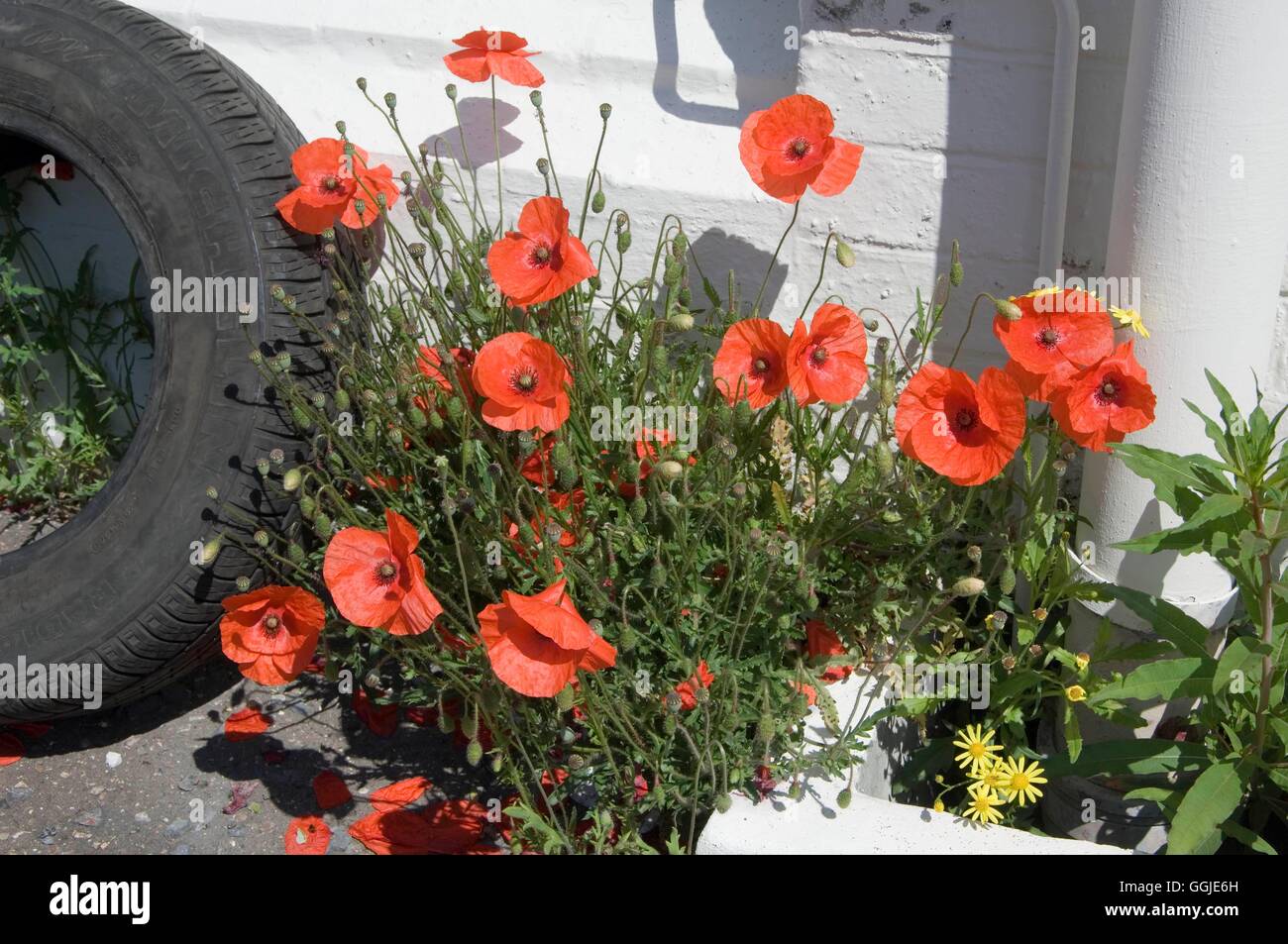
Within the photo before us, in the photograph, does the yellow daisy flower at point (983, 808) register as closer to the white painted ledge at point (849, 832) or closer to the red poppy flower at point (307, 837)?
the white painted ledge at point (849, 832)

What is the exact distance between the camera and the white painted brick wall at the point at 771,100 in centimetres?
243

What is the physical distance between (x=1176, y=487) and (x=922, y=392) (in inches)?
17.5

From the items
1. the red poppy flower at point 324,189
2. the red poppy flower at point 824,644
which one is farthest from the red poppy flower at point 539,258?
the red poppy flower at point 824,644

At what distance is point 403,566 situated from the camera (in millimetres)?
1929

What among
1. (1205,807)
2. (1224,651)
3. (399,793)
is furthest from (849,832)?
(399,793)

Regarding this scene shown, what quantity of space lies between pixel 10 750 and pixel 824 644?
171 cm

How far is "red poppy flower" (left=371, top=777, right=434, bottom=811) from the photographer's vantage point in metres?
2.48

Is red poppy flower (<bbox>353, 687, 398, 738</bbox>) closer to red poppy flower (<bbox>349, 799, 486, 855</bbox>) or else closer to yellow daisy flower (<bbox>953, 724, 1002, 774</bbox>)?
red poppy flower (<bbox>349, 799, 486, 855</bbox>)

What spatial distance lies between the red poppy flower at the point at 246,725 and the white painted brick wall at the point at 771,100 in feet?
4.03

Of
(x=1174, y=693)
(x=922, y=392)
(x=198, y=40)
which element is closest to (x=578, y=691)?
(x=922, y=392)

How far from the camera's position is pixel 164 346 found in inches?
105

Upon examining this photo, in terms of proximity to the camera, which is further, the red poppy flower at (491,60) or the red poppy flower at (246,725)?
the red poppy flower at (246,725)

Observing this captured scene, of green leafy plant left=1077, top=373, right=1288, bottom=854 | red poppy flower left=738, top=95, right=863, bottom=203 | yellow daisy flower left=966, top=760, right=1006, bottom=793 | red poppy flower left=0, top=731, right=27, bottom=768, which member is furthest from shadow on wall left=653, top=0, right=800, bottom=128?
red poppy flower left=0, top=731, right=27, bottom=768

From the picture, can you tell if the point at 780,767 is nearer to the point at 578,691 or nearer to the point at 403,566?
the point at 578,691
